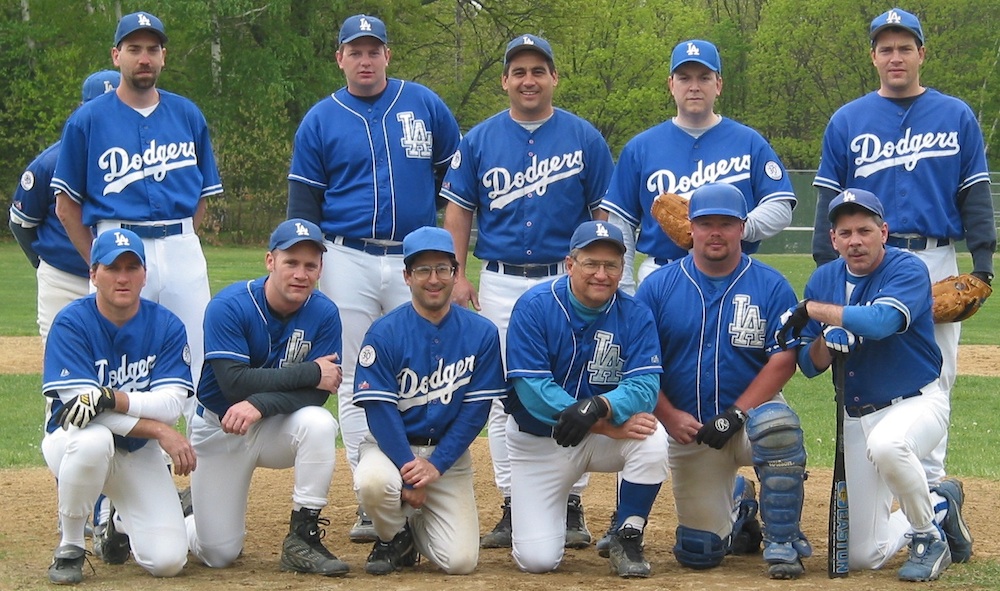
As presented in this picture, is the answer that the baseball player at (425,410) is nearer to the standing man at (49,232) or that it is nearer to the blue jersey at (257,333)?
the blue jersey at (257,333)

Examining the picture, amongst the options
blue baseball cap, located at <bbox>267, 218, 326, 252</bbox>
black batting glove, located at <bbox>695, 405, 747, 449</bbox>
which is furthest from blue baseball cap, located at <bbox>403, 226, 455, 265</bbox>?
black batting glove, located at <bbox>695, 405, 747, 449</bbox>

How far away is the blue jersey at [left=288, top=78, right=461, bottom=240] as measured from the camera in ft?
19.6

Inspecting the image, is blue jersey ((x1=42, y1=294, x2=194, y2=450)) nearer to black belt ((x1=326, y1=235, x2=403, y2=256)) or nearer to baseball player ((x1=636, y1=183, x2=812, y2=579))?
black belt ((x1=326, y1=235, x2=403, y2=256))

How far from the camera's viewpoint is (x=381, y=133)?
6.04 meters

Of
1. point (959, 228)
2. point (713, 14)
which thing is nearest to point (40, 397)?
point (959, 228)

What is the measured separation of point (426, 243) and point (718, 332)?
4.23ft

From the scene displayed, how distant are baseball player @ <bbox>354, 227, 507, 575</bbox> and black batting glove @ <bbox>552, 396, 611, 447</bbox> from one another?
383 millimetres

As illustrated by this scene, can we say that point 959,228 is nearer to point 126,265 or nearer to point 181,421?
point 126,265

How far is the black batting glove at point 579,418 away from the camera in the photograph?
5.04 metres

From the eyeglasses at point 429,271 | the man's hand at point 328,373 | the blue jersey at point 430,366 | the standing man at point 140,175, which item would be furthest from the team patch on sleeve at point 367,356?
the standing man at point 140,175

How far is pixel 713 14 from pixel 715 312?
46.5 meters

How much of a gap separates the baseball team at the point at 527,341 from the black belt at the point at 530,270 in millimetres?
11

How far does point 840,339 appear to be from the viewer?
4.95 m

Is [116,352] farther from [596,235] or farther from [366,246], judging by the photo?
[596,235]
